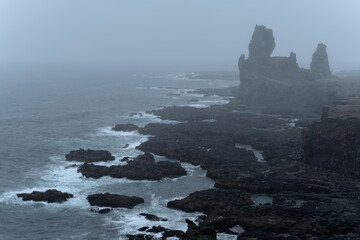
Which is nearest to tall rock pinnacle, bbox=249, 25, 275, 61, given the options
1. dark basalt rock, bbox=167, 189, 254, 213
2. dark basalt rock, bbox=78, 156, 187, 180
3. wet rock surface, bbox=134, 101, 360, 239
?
wet rock surface, bbox=134, 101, 360, 239

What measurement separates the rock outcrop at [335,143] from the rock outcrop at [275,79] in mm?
57736

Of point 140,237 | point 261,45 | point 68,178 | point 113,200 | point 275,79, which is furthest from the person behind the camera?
point 261,45

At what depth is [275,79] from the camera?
16575 cm

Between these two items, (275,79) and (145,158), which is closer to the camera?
(145,158)

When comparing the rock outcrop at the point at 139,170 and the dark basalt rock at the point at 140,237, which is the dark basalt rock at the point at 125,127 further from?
the dark basalt rock at the point at 140,237

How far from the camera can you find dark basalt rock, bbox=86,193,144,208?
6225 cm

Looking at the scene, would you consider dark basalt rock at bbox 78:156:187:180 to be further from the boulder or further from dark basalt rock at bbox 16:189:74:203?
the boulder

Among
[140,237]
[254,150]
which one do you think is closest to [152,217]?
[140,237]

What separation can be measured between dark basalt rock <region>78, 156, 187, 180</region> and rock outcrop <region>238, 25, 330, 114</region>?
73.4m

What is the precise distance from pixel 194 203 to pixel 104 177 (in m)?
19.8

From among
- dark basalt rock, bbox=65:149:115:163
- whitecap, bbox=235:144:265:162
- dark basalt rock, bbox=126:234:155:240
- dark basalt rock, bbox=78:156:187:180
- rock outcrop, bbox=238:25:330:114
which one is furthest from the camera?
rock outcrop, bbox=238:25:330:114

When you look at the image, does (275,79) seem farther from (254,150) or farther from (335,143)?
(335,143)

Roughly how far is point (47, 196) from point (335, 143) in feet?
154

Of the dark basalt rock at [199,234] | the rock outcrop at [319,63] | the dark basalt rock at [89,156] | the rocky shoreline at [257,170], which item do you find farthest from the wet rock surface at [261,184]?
the rock outcrop at [319,63]
